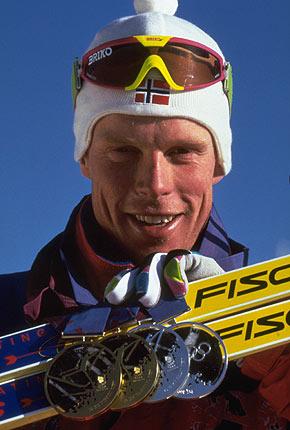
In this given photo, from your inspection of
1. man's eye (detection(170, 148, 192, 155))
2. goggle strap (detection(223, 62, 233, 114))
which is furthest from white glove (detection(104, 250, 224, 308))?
goggle strap (detection(223, 62, 233, 114))

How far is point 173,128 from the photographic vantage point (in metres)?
1.93

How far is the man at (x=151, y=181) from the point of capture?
1903 millimetres

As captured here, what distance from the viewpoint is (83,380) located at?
68.9 inches

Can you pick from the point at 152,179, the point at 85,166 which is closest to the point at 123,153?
the point at 152,179

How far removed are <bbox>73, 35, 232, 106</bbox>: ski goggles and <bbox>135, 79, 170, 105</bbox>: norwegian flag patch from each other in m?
0.02

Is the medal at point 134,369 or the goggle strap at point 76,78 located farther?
the goggle strap at point 76,78

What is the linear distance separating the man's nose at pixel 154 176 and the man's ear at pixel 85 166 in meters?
0.25

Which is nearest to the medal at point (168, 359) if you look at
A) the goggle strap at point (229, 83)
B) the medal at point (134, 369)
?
the medal at point (134, 369)

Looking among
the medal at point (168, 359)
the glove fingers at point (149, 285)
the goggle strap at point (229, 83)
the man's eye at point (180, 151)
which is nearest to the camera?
the medal at point (168, 359)

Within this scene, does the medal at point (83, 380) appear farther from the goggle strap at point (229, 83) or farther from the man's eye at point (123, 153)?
the goggle strap at point (229, 83)

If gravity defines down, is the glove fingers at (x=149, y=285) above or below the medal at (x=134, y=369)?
above

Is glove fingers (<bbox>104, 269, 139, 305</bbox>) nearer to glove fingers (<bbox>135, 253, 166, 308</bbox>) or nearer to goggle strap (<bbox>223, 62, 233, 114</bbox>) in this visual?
glove fingers (<bbox>135, 253, 166, 308</bbox>)

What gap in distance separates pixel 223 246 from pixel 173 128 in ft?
1.18

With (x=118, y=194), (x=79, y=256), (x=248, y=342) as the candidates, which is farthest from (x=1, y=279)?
(x=248, y=342)
